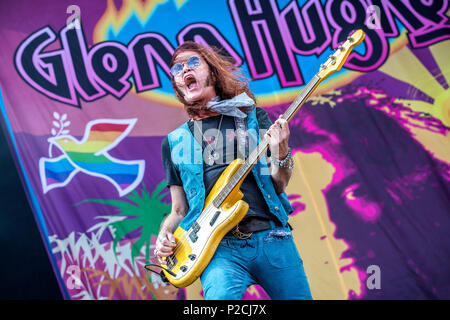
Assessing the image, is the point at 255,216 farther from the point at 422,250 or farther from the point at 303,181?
the point at 422,250

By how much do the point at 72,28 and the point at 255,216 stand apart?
8.91 feet

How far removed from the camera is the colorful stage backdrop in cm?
344

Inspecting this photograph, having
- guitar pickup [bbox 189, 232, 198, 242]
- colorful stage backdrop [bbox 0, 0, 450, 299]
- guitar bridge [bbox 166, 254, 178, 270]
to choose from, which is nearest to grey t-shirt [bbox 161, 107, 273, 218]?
guitar pickup [bbox 189, 232, 198, 242]

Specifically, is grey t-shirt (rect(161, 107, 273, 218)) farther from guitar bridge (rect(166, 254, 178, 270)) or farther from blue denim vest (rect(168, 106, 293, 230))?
guitar bridge (rect(166, 254, 178, 270))

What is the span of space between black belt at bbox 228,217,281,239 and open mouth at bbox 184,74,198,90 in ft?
2.42

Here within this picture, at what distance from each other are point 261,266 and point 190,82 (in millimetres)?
987

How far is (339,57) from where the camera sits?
2131 millimetres

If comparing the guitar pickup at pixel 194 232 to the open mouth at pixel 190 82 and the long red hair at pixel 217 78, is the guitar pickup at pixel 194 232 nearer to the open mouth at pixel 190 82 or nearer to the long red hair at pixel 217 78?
the long red hair at pixel 217 78

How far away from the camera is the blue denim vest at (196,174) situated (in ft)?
6.72

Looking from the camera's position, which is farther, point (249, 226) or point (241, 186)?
point (241, 186)

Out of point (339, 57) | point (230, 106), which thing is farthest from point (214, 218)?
point (339, 57)

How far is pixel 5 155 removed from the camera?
3834 mm

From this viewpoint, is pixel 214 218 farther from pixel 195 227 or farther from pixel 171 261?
pixel 171 261

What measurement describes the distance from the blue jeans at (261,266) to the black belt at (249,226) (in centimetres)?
2
